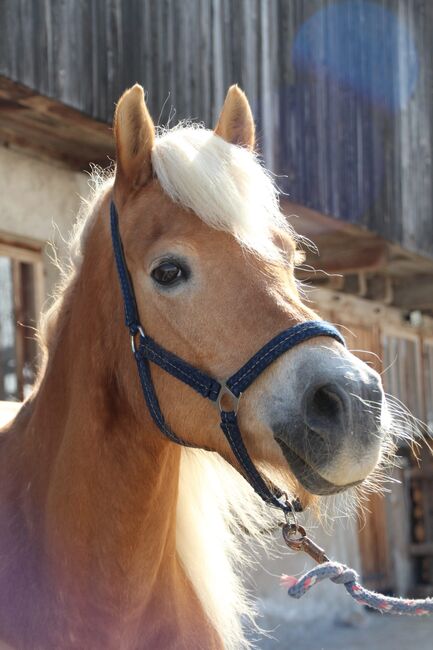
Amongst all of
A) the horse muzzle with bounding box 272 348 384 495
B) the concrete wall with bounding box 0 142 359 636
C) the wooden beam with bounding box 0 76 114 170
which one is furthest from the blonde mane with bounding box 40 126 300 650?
the wooden beam with bounding box 0 76 114 170

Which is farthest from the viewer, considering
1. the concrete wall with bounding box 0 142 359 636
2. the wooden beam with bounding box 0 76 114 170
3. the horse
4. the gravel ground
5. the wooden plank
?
the wooden plank

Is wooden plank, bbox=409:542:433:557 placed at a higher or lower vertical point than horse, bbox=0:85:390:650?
lower

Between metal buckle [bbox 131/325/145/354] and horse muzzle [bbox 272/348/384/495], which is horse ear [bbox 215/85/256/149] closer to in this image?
metal buckle [bbox 131/325/145/354]

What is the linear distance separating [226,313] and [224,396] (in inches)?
7.4

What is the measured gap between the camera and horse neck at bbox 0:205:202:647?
7.25 ft

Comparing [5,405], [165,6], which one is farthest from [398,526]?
[5,405]

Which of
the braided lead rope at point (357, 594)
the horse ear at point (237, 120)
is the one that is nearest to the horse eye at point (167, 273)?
the horse ear at point (237, 120)

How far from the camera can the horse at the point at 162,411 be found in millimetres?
1934

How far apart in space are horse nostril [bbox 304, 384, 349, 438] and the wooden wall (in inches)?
76.0

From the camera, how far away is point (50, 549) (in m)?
2.24

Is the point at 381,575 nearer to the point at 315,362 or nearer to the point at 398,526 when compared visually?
A: the point at 398,526

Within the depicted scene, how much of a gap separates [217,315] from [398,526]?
26.8ft

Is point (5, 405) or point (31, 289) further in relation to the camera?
point (31, 289)

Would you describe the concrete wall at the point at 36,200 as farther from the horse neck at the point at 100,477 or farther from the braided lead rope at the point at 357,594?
the braided lead rope at the point at 357,594
